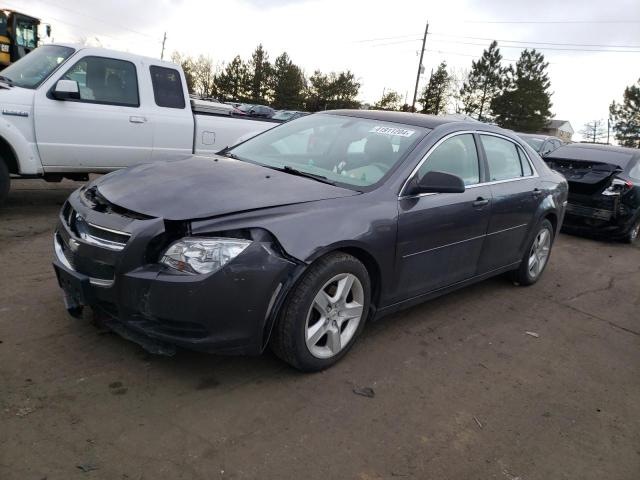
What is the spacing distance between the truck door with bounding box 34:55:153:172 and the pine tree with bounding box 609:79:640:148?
194 ft

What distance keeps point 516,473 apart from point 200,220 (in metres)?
2.06

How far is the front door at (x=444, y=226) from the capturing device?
3502mm

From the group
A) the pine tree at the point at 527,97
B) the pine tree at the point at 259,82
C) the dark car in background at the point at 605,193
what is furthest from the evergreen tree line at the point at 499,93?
the dark car in background at the point at 605,193

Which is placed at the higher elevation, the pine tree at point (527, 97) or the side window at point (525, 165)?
the pine tree at point (527, 97)

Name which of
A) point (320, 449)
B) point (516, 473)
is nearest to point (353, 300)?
point (320, 449)

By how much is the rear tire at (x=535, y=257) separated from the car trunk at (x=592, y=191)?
2.97m

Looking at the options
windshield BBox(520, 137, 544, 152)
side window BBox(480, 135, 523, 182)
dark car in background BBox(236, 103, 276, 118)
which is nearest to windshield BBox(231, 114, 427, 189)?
side window BBox(480, 135, 523, 182)

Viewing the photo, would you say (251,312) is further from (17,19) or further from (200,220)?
(17,19)

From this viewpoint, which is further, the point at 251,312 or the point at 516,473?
the point at 251,312

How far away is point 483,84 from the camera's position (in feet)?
200

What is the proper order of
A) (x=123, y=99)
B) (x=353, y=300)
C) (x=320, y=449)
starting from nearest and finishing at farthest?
(x=320, y=449) < (x=353, y=300) < (x=123, y=99)

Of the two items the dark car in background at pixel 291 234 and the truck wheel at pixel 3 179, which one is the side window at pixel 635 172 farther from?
the truck wheel at pixel 3 179

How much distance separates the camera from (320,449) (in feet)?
8.19

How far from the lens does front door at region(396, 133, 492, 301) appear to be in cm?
350
